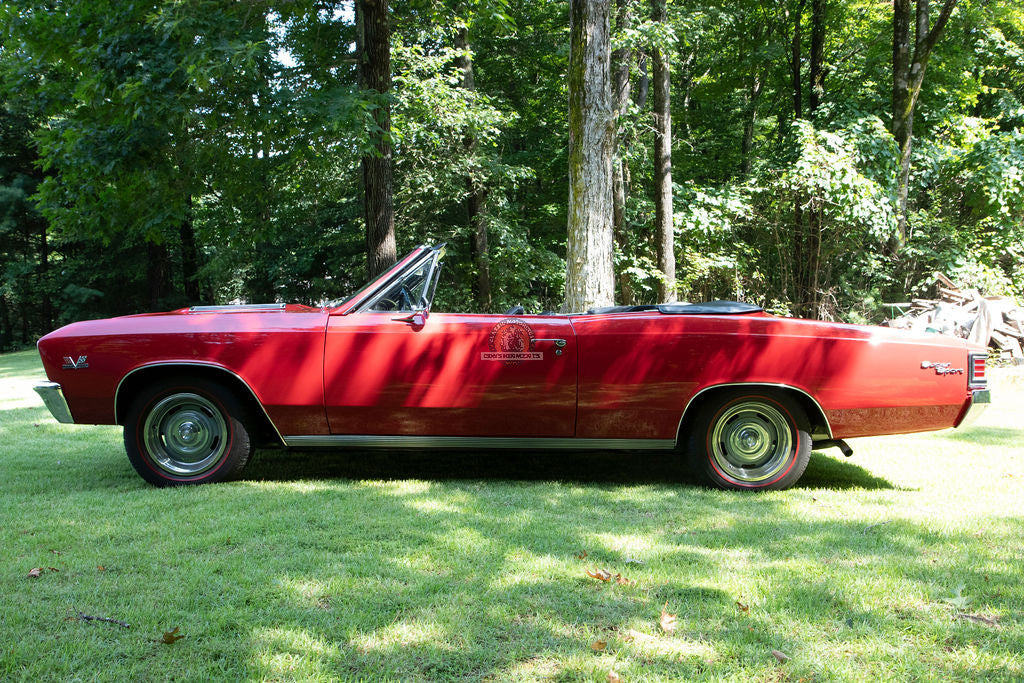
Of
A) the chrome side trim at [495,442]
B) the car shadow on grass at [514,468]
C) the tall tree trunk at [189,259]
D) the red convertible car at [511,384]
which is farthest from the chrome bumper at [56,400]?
the tall tree trunk at [189,259]

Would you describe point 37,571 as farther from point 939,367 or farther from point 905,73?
point 905,73

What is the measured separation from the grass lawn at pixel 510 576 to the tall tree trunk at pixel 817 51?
18078 millimetres

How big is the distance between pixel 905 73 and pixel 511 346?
15.7 m

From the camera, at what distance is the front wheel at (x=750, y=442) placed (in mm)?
4773

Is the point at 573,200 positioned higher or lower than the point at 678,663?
higher

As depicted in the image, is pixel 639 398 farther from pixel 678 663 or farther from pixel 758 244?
pixel 758 244

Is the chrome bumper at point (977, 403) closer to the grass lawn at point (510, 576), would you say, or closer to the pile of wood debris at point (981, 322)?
the grass lawn at point (510, 576)

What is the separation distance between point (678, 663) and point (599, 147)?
22.1 ft

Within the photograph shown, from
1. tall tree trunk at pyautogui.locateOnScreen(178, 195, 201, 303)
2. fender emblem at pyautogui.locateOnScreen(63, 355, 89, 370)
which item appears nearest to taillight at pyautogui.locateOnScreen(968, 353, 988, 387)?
fender emblem at pyautogui.locateOnScreen(63, 355, 89, 370)

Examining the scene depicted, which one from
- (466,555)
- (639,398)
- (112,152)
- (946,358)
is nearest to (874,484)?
(946,358)

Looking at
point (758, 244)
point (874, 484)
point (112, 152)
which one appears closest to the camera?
point (874, 484)

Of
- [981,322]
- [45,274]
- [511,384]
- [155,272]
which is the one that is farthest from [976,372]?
[45,274]

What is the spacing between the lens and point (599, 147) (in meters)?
8.34

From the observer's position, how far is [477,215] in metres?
19.0
